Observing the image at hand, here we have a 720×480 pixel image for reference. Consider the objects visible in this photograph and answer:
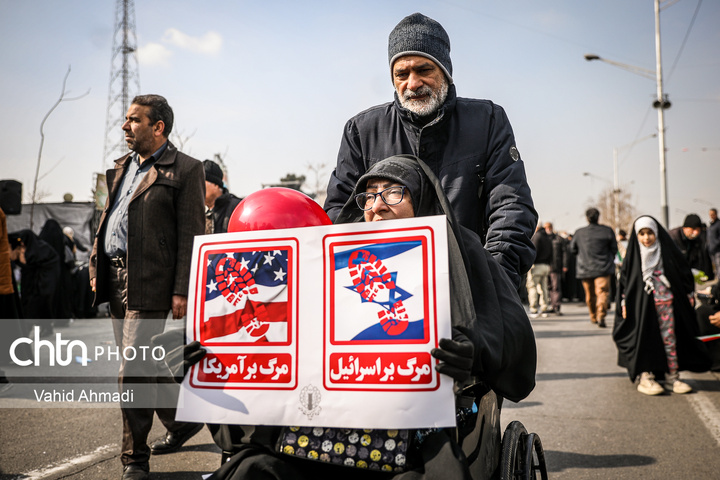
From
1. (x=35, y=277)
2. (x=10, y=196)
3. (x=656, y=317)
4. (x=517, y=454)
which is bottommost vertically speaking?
(x=517, y=454)

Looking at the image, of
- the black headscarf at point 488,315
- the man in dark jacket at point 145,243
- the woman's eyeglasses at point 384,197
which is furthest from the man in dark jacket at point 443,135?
the man in dark jacket at point 145,243

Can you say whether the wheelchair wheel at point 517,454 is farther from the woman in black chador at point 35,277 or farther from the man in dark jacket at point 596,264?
the man in dark jacket at point 596,264

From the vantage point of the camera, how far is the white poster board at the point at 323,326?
181 centimetres

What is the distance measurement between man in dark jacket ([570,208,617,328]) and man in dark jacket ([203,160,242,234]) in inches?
345

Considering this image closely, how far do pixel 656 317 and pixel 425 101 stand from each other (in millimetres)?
5034

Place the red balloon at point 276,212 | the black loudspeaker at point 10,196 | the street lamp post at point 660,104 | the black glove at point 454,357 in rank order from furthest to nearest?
the street lamp post at point 660,104 → the black loudspeaker at point 10,196 → the red balloon at point 276,212 → the black glove at point 454,357

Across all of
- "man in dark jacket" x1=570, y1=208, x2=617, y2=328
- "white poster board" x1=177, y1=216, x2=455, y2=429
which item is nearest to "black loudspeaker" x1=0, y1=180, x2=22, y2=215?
"white poster board" x1=177, y1=216, x2=455, y2=429

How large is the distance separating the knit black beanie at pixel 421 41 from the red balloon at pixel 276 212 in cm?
93

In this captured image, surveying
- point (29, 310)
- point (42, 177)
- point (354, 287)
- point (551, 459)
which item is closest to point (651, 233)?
point (551, 459)

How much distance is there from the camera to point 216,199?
237 inches

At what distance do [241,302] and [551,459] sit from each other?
10.6 feet

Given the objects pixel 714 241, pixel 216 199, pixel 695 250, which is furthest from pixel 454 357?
pixel 695 250

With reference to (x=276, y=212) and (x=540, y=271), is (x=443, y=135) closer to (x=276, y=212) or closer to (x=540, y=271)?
(x=276, y=212)

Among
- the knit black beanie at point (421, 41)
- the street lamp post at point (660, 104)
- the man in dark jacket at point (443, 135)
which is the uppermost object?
the street lamp post at point (660, 104)
